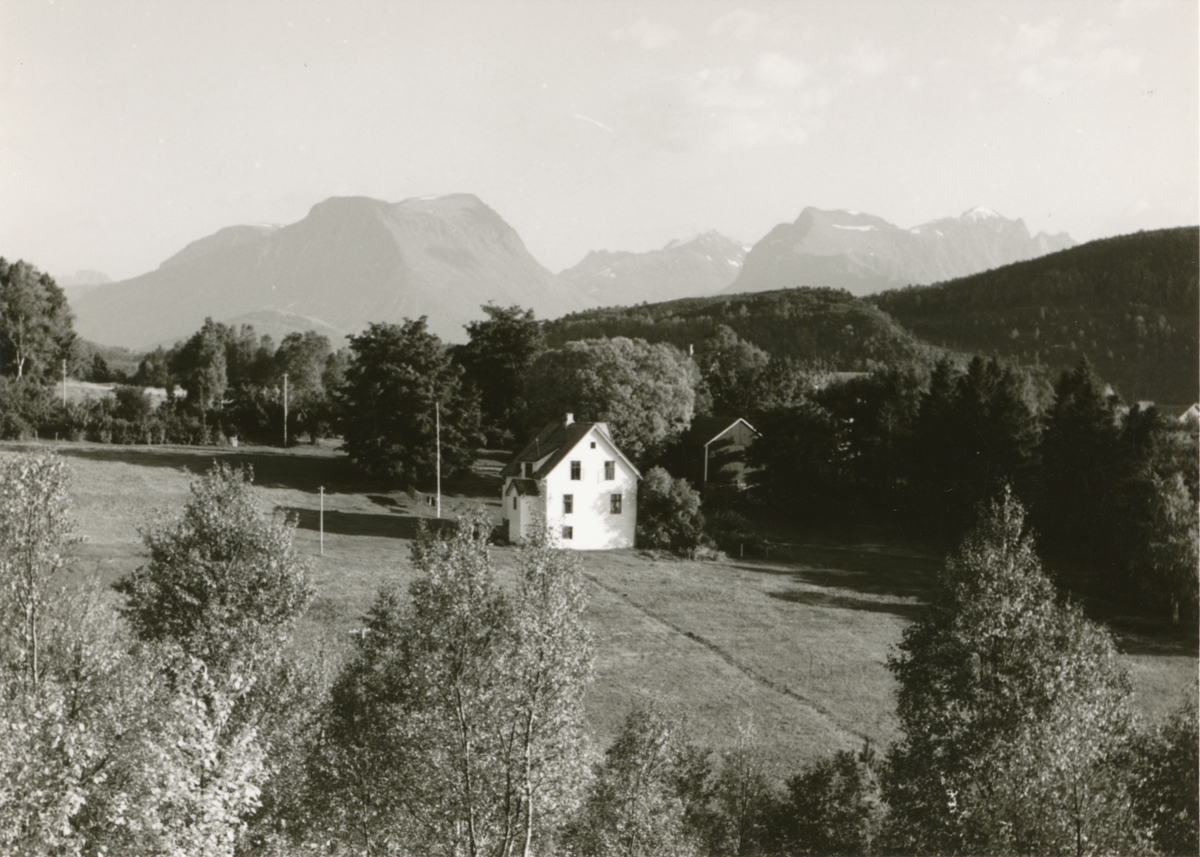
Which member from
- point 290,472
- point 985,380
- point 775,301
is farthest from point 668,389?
point 775,301

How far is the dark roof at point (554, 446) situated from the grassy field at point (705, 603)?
5.77 meters

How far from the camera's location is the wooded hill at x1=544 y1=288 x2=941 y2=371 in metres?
133

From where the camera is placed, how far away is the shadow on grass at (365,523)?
5588 centimetres

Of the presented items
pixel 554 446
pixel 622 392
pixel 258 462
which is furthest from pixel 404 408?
pixel 622 392

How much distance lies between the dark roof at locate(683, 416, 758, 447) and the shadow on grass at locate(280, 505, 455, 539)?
21.7m

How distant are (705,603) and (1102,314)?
9066 cm

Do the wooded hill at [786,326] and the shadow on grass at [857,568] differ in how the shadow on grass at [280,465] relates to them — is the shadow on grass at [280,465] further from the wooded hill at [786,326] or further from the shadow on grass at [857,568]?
the wooded hill at [786,326]

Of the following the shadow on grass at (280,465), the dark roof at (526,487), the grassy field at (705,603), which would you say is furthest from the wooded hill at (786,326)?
the dark roof at (526,487)

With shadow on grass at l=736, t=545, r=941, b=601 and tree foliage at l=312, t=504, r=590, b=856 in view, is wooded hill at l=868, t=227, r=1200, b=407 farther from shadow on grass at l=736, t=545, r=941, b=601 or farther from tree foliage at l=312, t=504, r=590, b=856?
tree foliage at l=312, t=504, r=590, b=856

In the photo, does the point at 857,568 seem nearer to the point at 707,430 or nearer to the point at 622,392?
the point at 707,430

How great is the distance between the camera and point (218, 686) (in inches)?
898

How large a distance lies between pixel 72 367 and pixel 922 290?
133 meters

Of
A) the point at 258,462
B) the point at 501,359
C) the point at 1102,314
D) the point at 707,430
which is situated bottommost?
the point at 258,462

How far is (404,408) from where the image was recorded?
6844cm
